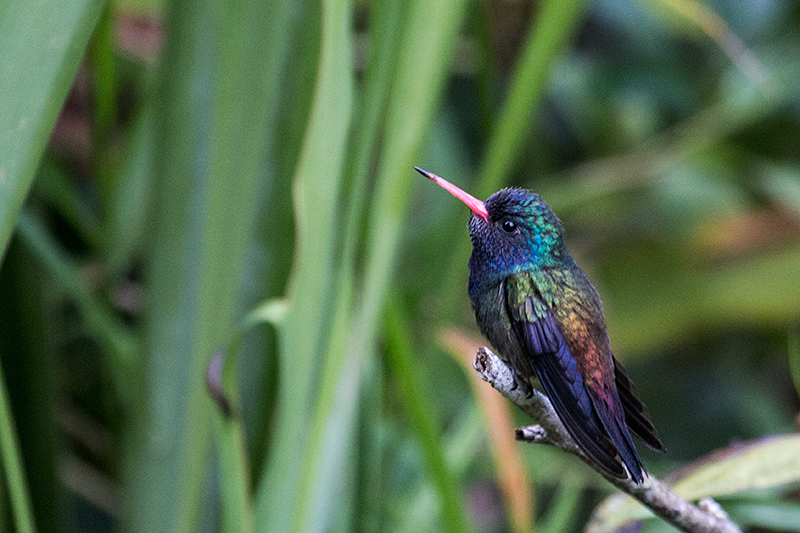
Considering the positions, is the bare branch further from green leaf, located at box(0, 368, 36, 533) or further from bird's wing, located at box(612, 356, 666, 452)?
green leaf, located at box(0, 368, 36, 533)

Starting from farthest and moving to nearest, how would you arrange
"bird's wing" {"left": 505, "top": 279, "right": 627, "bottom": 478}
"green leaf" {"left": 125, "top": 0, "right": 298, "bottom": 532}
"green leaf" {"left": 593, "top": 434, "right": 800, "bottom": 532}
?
"green leaf" {"left": 125, "top": 0, "right": 298, "bottom": 532} → "green leaf" {"left": 593, "top": 434, "right": 800, "bottom": 532} → "bird's wing" {"left": 505, "top": 279, "right": 627, "bottom": 478}

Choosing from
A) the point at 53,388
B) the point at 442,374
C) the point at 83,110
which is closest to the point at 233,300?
the point at 53,388

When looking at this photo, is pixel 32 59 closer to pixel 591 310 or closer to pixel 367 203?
pixel 591 310

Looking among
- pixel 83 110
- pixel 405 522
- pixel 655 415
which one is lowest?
pixel 655 415

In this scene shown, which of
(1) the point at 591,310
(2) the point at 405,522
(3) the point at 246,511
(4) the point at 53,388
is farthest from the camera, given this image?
(2) the point at 405,522

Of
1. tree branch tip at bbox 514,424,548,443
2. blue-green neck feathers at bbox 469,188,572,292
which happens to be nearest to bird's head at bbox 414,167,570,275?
blue-green neck feathers at bbox 469,188,572,292

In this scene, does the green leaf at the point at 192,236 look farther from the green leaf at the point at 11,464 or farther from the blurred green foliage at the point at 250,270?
the green leaf at the point at 11,464

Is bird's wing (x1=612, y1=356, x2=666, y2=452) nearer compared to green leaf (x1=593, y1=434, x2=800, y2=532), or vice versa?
bird's wing (x1=612, y1=356, x2=666, y2=452)

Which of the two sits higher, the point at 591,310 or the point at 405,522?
the point at 591,310
